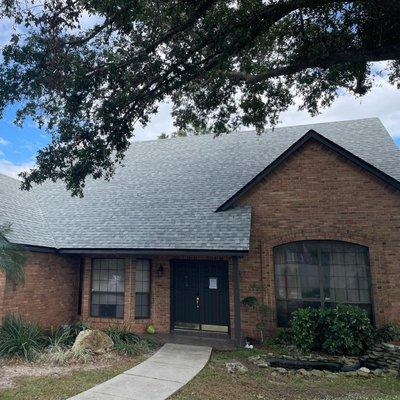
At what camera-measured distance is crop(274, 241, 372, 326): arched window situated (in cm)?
1151

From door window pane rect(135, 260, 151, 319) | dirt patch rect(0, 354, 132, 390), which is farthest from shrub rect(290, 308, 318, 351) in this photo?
door window pane rect(135, 260, 151, 319)

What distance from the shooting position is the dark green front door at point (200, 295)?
12.5m

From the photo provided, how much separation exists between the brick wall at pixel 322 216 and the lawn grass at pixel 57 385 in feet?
17.7

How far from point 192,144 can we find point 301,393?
1392cm

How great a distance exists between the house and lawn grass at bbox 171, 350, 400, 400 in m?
2.98

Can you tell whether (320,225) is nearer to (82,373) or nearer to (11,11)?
(82,373)

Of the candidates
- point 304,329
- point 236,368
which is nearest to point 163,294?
point 236,368

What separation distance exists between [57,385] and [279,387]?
4.71 meters

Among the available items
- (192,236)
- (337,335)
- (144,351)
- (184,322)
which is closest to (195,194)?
(192,236)

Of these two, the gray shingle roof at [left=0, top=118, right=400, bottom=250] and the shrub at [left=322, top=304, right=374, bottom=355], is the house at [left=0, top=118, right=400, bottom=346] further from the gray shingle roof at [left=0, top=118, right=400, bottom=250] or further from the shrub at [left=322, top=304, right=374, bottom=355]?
the shrub at [left=322, top=304, right=374, bottom=355]

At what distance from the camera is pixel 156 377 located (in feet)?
26.6

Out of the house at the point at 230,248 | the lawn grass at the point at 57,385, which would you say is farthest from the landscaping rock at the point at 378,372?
the lawn grass at the point at 57,385

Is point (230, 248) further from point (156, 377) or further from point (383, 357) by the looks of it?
point (383, 357)

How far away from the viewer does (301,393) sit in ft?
24.0
